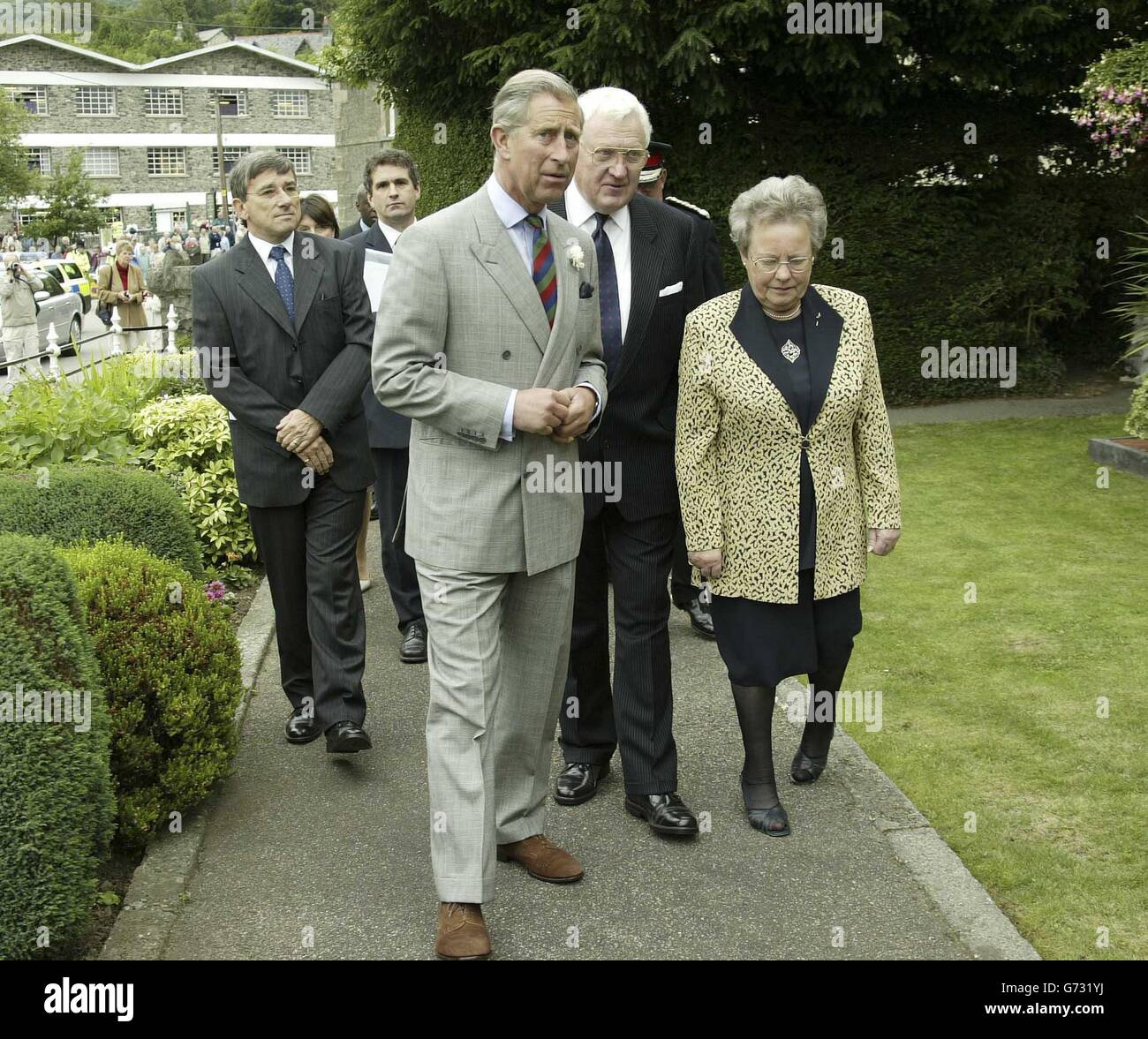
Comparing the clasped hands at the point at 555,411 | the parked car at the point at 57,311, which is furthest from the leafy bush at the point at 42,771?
the parked car at the point at 57,311

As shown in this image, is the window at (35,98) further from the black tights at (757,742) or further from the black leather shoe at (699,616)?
the black tights at (757,742)

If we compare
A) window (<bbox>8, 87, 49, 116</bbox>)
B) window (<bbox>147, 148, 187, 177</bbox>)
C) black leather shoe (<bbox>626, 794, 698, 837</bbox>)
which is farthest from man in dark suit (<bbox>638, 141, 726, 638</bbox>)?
window (<bbox>8, 87, 49, 116</bbox>)

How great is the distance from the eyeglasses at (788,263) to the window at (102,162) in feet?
280

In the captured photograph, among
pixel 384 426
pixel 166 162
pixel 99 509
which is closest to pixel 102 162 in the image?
pixel 166 162

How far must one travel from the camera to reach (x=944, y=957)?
388 cm

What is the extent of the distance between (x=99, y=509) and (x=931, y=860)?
3849mm

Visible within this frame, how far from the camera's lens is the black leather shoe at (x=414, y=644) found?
6.89m

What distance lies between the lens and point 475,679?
3.96m

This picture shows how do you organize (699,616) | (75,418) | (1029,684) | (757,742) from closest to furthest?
(757,742), (1029,684), (699,616), (75,418)

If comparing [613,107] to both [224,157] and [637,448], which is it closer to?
[637,448]

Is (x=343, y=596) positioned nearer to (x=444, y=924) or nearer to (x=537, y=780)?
(x=537, y=780)

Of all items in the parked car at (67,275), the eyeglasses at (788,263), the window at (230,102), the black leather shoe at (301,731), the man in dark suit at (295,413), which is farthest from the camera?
the window at (230,102)

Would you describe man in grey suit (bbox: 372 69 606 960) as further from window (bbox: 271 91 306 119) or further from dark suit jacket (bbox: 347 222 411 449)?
window (bbox: 271 91 306 119)

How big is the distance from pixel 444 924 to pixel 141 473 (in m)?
3.45
